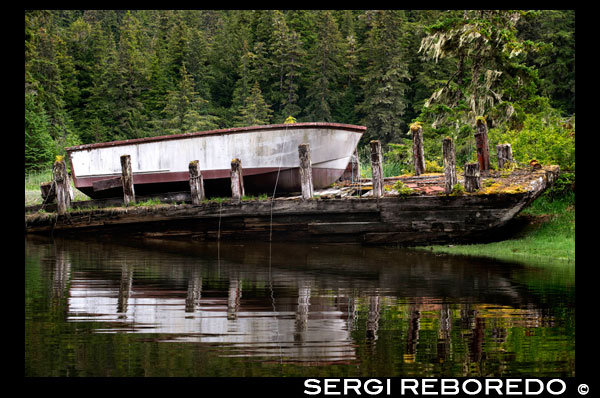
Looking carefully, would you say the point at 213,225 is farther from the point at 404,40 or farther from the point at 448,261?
the point at 404,40

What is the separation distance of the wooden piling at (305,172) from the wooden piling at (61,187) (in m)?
7.48

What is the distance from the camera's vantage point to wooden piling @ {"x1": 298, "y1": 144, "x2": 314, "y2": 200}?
641 inches

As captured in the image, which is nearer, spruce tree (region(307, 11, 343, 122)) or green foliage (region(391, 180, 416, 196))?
green foliage (region(391, 180, 416, 196))

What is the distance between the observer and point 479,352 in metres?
5.54

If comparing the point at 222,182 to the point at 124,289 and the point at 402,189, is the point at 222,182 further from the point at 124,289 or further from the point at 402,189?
the point at 124,289

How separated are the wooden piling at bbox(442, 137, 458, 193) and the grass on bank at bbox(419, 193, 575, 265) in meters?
1.41

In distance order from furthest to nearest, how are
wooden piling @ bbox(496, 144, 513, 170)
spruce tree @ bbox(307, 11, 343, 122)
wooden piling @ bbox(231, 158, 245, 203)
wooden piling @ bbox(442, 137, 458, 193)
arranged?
spruce tree @ bbox(307, 11, 343, 122) < wooden piling @ bbox(496, 144, 513, 170) < wooden piling @ bbox(231, 158, 245, 203) < wooden piling @ bbox(442, 137, 458, 193)

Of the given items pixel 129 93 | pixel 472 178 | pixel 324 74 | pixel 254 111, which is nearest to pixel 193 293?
pixel 472 178

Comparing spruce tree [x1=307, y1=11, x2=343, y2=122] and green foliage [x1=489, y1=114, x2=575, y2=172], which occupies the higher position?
spruce tree [x1=307, y1=11, x2=343, y2=122]

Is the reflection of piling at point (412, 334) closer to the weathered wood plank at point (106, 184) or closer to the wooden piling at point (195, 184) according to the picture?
the wooden piling at point (195, 184)

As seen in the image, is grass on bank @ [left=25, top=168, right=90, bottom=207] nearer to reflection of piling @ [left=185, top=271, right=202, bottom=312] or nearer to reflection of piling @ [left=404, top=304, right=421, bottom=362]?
reflection of piling @ [left=185, top=271, right=202, bottom=312]

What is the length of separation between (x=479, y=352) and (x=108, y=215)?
49.0ft

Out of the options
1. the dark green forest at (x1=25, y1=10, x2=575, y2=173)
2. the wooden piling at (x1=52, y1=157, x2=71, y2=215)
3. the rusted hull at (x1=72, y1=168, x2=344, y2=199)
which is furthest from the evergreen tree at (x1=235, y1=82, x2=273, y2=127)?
the wooden piling at (x1=52, y1=157, x2=71, y2=215)

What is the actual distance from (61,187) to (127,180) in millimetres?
2351
